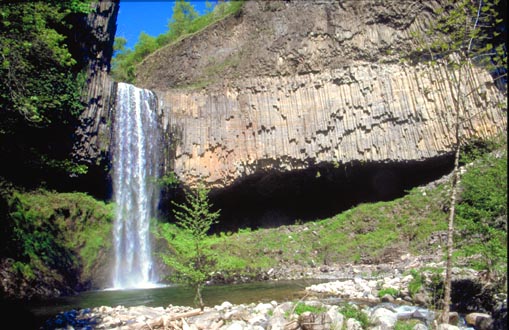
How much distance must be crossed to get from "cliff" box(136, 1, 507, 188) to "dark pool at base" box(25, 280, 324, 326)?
982 cm

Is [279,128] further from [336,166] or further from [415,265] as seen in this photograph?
[415,265]

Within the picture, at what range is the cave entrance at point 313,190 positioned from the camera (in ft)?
77.9

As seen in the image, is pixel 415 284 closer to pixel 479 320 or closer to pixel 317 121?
pixel 479 320

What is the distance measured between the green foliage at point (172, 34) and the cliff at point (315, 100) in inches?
219

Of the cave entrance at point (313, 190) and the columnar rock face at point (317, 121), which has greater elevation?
the columnar rock face at point (317, 121)

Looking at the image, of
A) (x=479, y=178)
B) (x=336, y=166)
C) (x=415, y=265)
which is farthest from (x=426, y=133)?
(x=479, y=178)

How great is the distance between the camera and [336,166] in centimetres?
2359

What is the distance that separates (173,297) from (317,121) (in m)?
14.0

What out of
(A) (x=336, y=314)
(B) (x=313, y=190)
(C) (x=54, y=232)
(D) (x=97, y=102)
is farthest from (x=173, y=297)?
(B) (x=313, y=190)

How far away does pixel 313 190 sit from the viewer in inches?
1055

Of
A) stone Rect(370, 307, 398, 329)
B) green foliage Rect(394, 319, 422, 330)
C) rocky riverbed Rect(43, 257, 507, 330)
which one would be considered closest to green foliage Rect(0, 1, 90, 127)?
rocky riverbed Rect(43, 257, 507, 330)

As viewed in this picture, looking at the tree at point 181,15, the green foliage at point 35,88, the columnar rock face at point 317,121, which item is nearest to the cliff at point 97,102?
the green foliage at point 35,88

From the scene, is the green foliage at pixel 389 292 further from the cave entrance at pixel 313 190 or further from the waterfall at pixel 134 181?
the cave entrance at pixel 313 190

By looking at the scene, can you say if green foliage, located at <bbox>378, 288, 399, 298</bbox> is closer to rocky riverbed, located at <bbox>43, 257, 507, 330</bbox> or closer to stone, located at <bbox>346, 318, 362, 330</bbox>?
rocky riverbed, located at <bbox>43, 257, 507, 330</bbox>
